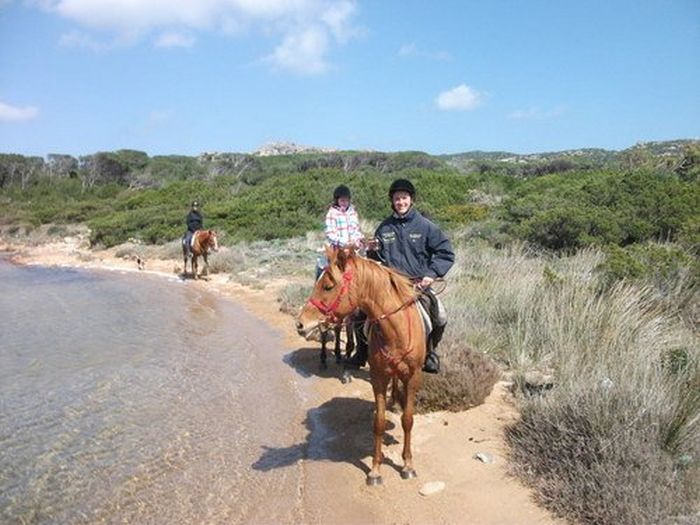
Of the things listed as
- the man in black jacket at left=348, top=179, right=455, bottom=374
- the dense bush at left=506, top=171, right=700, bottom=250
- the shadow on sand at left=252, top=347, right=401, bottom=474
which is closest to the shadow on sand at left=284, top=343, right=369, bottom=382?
the shadow on sand at left=252, top=347, right=401, bottom=474

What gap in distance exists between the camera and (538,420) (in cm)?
509

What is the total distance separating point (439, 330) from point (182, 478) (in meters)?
2.90

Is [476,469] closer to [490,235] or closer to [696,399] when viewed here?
[696,399]

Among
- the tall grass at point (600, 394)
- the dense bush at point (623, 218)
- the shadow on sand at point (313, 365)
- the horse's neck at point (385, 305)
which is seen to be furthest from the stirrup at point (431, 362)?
the dense bush at point (623, 218)

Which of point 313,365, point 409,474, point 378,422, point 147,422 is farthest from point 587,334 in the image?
point 147,422

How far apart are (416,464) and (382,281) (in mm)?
1999

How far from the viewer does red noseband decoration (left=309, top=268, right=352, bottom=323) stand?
14.5 feet

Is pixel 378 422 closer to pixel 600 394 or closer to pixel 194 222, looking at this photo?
pixel 600 394

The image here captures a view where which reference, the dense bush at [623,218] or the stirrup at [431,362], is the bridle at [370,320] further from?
the dense bush at [623,218]

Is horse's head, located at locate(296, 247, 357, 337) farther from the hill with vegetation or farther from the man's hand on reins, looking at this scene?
the hill with vegetation

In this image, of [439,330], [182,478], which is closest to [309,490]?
[182,478]

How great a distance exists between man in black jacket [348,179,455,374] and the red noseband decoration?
3.29 feet

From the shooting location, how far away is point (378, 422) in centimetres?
507

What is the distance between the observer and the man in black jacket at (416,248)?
5336 millimetres
